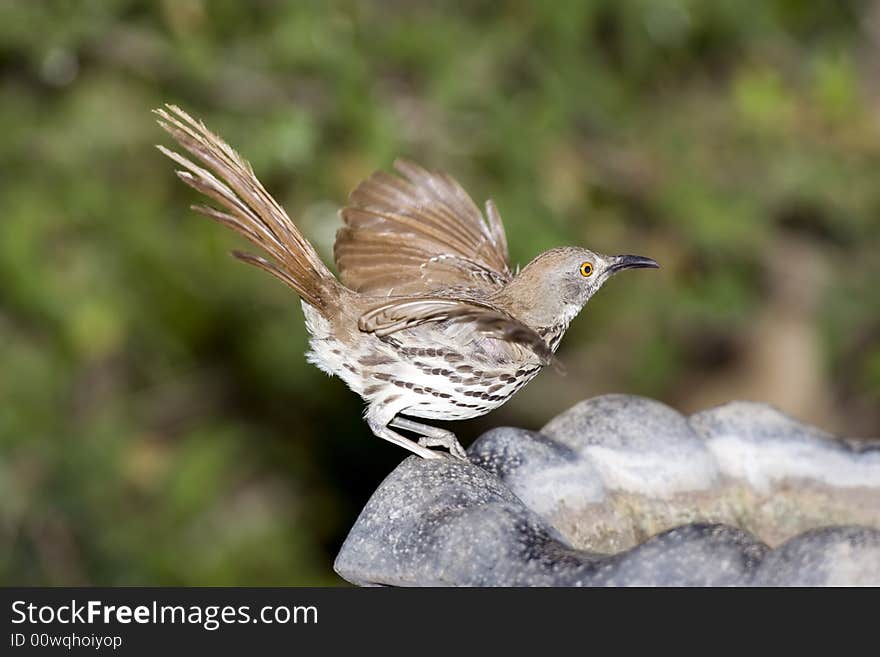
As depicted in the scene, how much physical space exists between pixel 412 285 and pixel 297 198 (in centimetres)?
203

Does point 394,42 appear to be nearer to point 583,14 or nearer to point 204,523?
point 583,14

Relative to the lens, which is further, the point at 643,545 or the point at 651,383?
the point at 651,383

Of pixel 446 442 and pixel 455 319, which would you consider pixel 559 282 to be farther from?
pixel 455 319

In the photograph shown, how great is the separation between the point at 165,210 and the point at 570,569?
4.25 m

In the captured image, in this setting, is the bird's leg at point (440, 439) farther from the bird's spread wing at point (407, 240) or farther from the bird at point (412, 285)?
the bird's spread wing at point (407, 240)

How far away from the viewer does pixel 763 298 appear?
318 inches

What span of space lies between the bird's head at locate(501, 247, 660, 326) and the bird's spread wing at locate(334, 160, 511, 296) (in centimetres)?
23

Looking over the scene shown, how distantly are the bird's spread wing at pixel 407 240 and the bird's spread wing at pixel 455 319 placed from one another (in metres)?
0.57

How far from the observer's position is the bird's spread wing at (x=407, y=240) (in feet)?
13.7

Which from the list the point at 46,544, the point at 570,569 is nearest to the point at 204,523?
the point at 46,544

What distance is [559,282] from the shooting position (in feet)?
12.8

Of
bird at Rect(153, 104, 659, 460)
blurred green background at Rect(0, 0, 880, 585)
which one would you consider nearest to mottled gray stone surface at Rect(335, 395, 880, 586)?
bird at Rect(153, 104, 659, 460)

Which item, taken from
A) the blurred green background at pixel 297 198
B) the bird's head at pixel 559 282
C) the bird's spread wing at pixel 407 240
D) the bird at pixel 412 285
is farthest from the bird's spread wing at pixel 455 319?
the blurred green background at pixel 297 198

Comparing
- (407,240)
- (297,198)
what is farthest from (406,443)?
(297,198)
